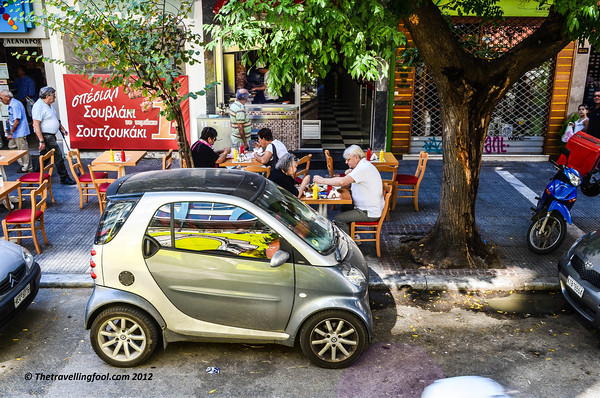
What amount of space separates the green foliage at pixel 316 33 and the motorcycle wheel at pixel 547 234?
3.64 m

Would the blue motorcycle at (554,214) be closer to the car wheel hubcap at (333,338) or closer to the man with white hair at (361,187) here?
the man with white hair at (361,187)

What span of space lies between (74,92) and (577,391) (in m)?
12.5

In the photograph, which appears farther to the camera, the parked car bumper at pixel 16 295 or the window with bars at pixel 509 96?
the window with bars at pixel 509 96

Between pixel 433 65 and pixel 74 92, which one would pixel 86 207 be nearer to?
pixel 74 92

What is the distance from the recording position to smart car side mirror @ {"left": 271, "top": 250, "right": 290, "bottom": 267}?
548 centimetres

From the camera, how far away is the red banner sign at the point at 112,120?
13.8m

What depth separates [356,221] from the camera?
27.5 ft

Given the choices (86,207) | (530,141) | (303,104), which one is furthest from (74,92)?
(530,141)

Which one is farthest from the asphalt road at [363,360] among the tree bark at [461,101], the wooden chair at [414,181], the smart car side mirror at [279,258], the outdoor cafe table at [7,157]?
the outdoor cafe table at [7,157]

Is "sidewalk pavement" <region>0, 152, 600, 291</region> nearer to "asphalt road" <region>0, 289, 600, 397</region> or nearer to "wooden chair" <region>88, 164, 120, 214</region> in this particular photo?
"wooden chair" <region>88, 164, 120, 214</region>

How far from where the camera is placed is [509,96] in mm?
13891

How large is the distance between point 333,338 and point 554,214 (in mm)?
4594

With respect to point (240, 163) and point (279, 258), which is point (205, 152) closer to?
point (240, 163)

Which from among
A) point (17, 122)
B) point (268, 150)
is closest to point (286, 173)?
point (268, 150)
